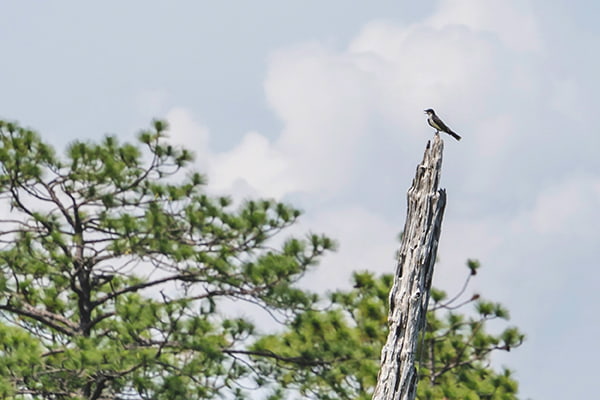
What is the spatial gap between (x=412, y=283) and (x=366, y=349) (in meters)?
4.05

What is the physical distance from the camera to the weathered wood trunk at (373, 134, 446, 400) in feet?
11.8

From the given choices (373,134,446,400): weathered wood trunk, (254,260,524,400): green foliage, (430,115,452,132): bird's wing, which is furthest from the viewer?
(254,260,524,400): green foliage

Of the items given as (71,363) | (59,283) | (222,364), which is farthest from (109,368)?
(59,283)

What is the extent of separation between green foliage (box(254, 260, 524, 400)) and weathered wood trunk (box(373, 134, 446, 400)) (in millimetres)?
3830

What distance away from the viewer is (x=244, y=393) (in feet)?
26.1

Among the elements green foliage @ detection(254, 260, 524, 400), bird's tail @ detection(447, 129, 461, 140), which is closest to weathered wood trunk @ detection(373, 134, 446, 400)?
bird's tail @ detection(447, 129, 461, 140)

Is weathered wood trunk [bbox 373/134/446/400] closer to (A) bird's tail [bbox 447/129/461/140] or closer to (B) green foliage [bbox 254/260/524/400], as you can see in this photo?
(A) bird's tail [bbox 447/129/461/140]

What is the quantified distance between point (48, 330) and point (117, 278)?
0.74m

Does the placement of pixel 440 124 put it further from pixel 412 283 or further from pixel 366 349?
pixel 366 349

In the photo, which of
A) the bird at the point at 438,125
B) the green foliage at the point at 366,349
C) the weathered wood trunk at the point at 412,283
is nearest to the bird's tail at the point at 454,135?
the bird at the point at 438,125

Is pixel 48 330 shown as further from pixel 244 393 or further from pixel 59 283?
pixel 244 393

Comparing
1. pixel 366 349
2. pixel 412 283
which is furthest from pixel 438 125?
pixel 366 349

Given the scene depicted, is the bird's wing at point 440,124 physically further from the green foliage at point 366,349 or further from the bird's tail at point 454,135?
the green foliage at point 366,349

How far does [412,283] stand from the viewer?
3672 mm
